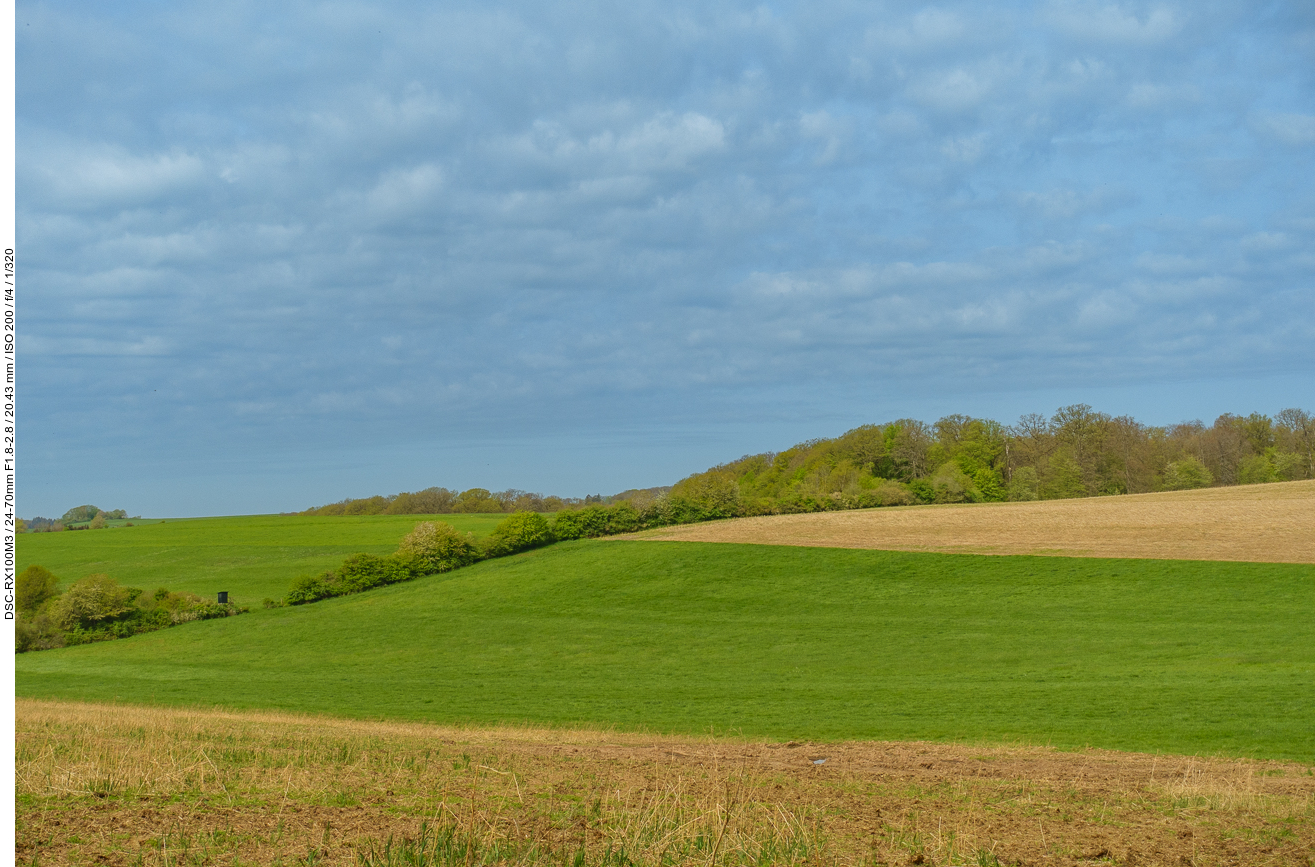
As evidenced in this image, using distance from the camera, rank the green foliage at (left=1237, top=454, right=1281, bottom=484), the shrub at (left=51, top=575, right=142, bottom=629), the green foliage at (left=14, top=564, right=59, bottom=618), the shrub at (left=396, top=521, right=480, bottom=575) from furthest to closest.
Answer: the green foliage at (left=1237, top=454, right=1281, bottom=484)
the shrub at (left=396, top=521, right=480, bottom=575)
the green foliage at (left=14, top=564, right=59, bottom=618)
the shrub at (left=51, top=575, right=142, bottom=629)

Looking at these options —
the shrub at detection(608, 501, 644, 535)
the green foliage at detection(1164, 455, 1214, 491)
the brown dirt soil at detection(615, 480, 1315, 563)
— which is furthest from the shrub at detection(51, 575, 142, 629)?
the green foliage at detection(1164, 455, 1214, 491)

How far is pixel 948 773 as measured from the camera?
39.8ft

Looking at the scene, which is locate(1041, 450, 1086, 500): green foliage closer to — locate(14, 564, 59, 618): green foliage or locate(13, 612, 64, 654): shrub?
locate(13, 612, 64, 654): shrub

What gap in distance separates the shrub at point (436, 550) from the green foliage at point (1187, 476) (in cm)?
7137

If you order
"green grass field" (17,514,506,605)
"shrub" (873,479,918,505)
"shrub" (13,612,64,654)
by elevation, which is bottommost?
"shrub" (13,612,64,654)

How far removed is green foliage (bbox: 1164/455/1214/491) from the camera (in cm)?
9125

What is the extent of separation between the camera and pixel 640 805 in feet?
28.1

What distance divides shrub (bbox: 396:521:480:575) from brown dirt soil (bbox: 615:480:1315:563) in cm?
1368

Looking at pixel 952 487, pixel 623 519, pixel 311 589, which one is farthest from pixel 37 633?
pixel 952 487

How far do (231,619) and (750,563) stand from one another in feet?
113

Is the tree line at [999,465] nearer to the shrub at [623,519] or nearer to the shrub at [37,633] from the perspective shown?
the shrub at [623,519]

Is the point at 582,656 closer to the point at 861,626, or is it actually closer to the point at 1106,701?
the point at 861,626

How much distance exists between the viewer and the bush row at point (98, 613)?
2221 inches

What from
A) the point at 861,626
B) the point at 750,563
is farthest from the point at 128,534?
the point at 861,626
